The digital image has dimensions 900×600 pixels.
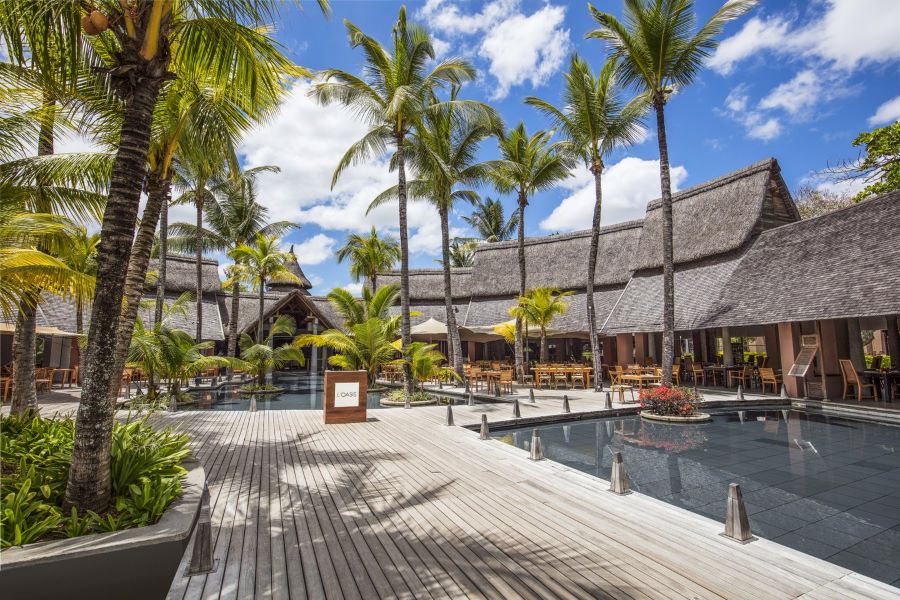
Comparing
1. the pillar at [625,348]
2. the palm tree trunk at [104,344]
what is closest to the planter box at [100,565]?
the palm tree trunk at [104,344]

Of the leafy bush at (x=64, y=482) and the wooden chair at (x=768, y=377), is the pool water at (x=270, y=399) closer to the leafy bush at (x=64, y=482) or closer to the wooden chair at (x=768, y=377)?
the leafy bush at (x=64, y=482)

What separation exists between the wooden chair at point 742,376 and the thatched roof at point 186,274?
27.3 m

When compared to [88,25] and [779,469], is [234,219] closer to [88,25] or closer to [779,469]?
[88,25]

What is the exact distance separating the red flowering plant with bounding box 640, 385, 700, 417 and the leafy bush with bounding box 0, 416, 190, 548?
33.7 ft

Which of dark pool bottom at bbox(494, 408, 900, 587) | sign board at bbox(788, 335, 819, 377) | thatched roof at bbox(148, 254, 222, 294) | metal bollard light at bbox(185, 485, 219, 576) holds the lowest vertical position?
dark pool bottom at bbox(494, 408, 900, 587)

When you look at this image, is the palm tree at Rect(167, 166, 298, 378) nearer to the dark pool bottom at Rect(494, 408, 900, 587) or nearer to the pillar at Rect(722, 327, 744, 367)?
the dark pool bottom at Rect(494, 408, 900, 587)

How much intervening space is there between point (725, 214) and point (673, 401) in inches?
450

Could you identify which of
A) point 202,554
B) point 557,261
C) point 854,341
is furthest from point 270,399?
point 854,341

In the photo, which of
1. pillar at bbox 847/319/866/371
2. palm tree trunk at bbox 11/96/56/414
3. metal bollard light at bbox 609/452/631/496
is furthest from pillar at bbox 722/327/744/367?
palm tree trunk at bbox 11/96/56/414

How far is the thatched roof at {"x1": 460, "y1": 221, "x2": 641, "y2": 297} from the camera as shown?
23.5m

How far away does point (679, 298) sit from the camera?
58.6 ft

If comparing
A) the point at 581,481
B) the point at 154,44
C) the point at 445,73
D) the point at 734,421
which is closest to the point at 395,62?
the point at 445,73

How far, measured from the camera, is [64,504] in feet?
11.6

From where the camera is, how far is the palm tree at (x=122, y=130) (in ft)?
11.5
